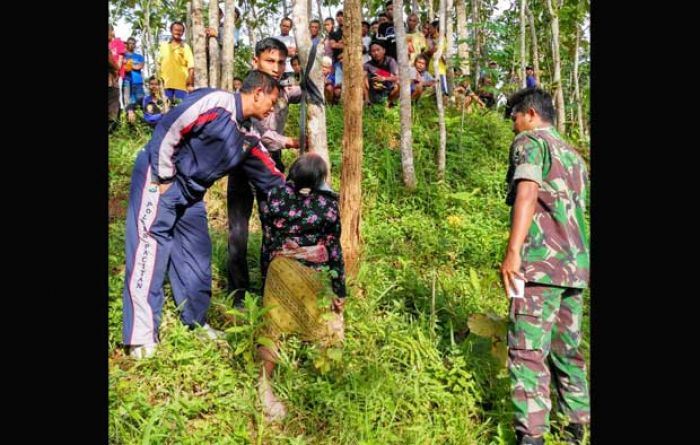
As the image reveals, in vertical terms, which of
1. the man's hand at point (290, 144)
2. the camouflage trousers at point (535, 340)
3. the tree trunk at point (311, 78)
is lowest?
the camouflage trousers at point (535, 340)

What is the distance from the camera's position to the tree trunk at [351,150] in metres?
3.98

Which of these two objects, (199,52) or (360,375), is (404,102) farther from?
(360,375)

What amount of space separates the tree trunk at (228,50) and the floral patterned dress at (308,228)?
13.3ft

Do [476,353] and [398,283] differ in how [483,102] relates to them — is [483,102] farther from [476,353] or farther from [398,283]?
[476,353]

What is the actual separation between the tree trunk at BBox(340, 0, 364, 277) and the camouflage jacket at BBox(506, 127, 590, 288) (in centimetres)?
144

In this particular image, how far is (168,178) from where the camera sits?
12.1 ft

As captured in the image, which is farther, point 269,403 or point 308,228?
point 308,228

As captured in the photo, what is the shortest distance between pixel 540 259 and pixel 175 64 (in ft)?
25.4

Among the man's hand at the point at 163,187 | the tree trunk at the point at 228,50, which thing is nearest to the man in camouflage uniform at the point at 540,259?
the man's hand at the point at 163,187

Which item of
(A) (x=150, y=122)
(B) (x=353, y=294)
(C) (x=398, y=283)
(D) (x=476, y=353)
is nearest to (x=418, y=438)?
(D) (x=476, y=353)

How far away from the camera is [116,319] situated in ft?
12.9

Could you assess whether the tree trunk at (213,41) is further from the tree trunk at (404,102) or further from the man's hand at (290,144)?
the man's hand at (290,144)

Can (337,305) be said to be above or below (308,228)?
below

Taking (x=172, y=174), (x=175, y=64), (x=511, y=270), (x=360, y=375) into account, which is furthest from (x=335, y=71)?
(x=511, y=270)
